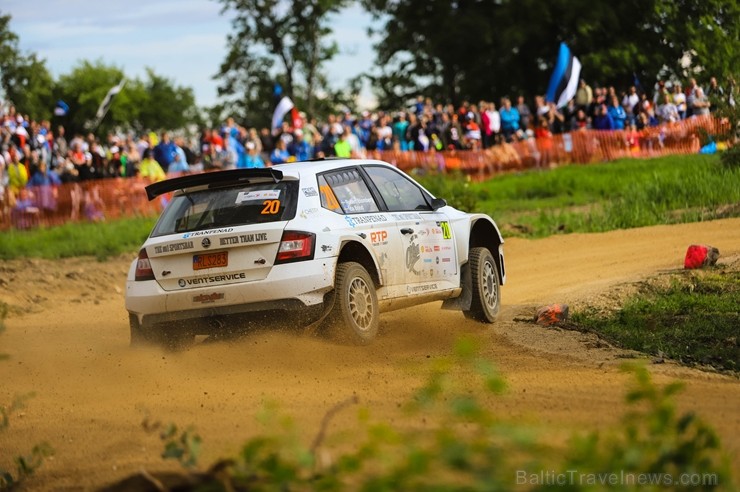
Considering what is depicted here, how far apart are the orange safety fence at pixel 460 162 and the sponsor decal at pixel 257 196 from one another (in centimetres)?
1617

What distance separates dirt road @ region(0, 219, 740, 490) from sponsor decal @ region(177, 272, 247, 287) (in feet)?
1.77

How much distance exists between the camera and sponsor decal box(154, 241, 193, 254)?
31.2 feet

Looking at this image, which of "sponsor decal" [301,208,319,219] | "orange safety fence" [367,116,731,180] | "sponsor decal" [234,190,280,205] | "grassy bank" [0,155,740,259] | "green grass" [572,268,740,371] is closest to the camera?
"green grass" [572,268,740,371]

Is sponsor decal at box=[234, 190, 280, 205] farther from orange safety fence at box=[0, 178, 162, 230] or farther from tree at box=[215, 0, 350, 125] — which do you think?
tree at box=[215, 0, 350, 125]

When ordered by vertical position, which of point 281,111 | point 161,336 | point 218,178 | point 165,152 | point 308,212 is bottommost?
point 161,336

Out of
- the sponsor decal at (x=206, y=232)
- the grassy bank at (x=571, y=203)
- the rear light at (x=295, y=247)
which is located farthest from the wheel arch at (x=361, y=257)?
the grassy bank at (x=571, y=203)

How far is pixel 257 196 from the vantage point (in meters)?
9.67

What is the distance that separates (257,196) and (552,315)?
10.6ft

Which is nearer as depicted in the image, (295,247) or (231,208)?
(295,247)

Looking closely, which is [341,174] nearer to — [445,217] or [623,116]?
[445,217]

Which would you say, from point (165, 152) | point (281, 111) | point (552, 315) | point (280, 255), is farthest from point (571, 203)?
point (280, 255)

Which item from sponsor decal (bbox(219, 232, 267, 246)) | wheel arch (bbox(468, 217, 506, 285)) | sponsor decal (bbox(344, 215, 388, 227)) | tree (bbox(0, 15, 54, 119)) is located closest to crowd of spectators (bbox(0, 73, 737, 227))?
wheel arch (bbox(468, 217, 506, 285))

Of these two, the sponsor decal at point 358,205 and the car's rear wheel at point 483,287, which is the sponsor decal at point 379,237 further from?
the car's rear wheel at point 483,287

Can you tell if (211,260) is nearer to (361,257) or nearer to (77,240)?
(361,257)
